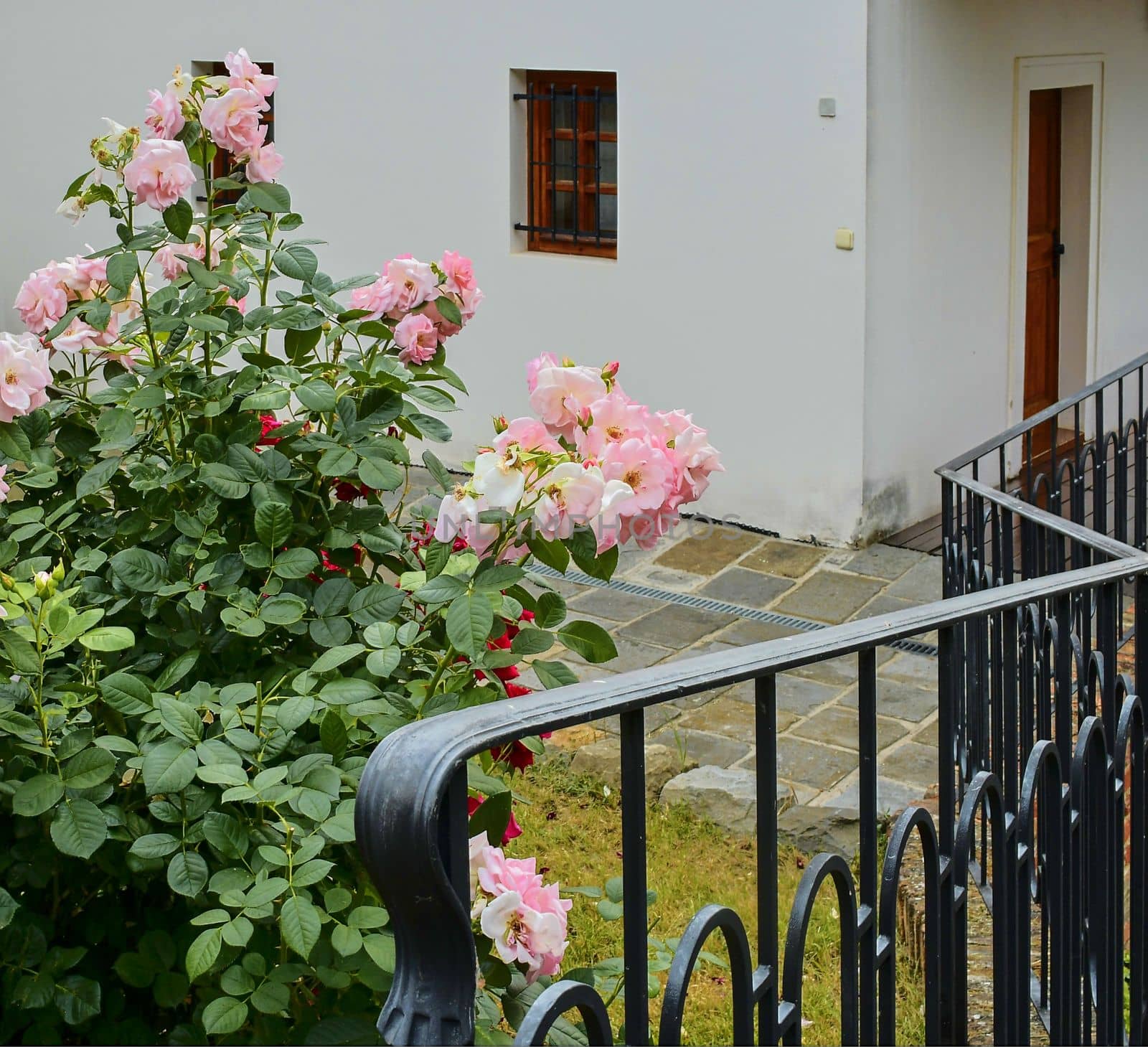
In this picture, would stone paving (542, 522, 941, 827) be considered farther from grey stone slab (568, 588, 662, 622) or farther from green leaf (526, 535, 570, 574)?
green leaf (526, 535, 570, 574)

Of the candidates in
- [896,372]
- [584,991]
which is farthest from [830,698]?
[584,991]

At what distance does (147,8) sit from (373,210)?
7.13 feet

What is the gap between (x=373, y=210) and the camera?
30.1 feet

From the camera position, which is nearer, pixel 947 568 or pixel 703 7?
pixel 947 568

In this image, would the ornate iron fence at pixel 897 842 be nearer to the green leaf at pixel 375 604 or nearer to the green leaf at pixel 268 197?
the green leaf at pixel 375 604

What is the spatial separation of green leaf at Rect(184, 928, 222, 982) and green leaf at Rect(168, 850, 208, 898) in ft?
0.18

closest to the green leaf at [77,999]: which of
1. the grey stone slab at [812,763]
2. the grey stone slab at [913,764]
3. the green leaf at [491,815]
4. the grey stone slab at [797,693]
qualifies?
the green leaf at [491,815]

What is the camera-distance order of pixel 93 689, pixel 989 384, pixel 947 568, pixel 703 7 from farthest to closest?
pixel 989 384
pixel 703 7
pixel 947 568
pixel 93 689

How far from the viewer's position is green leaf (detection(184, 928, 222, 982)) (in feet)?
5.70

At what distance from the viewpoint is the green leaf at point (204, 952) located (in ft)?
5.70

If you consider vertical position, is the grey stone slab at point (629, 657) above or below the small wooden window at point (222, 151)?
below

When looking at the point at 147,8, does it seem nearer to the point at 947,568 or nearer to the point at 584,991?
the point at 947,568

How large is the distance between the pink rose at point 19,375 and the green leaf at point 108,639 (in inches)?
16.4

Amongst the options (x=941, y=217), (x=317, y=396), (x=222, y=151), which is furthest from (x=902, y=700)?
(x=222, y=151)
